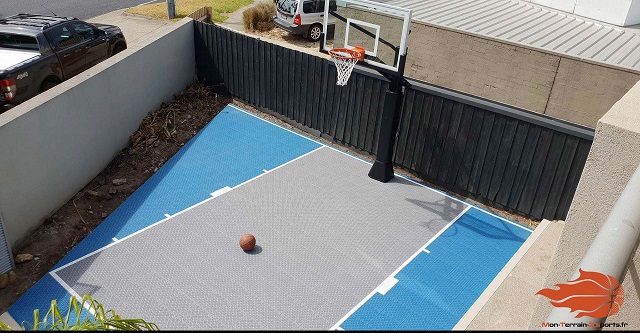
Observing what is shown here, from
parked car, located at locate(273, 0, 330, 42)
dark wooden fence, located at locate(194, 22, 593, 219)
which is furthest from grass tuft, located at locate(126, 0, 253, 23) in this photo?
dark wooden fence, located at locate(194, 22, 593, 219)

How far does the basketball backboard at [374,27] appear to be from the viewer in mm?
9617

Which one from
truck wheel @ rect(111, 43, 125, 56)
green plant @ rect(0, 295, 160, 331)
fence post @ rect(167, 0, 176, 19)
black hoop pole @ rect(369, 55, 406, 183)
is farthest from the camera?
fence post @ rect(167, 0, 176, 19)

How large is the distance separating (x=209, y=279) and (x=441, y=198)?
5.02 metres

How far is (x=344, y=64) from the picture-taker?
10.6 m

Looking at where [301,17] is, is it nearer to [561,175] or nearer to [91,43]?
[91,43]

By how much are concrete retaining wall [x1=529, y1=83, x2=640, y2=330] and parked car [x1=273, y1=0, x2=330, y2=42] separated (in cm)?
1459

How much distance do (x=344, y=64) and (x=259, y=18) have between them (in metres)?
10.8

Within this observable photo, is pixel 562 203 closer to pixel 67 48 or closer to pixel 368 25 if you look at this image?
pixel 368 25

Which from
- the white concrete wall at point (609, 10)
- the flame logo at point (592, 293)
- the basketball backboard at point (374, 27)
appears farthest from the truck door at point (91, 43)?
the flame logo at point (592, 293)

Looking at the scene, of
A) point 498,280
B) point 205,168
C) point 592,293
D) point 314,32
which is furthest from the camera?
point 314,32

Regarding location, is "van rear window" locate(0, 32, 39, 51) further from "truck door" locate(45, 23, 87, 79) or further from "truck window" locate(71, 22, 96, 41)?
"truck window" locate(71, 22, 96, 41)

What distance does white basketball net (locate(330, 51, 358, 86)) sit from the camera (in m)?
10.3

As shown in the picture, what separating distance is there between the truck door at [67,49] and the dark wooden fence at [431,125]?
9.92 feet

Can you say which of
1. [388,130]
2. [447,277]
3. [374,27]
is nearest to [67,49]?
[374,27]
